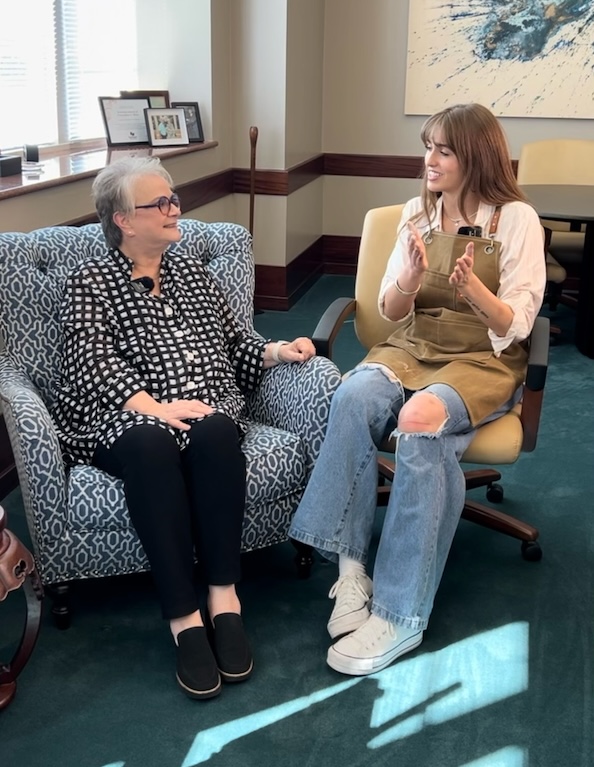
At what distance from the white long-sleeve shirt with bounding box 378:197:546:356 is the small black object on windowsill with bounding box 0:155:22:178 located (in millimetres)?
1363

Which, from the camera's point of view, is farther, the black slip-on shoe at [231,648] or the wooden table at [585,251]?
the wooden table at [585,251]

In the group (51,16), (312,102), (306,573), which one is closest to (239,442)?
(306,573)

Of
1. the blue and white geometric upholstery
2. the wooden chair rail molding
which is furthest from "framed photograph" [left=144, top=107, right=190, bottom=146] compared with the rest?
the blue and white geometric upholstery

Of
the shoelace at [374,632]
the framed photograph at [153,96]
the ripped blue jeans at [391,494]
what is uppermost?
the framed photograph at [153,96]

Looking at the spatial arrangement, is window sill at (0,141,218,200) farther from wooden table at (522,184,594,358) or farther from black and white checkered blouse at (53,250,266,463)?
wooden table at (522,184,594,358)

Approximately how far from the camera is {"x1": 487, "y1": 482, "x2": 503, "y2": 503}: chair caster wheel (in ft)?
9.05

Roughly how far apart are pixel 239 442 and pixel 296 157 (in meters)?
3.00

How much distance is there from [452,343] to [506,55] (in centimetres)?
325

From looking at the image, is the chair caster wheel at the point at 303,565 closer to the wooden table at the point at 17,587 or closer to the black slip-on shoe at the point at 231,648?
the black slip-on shoe at the point at 231,648

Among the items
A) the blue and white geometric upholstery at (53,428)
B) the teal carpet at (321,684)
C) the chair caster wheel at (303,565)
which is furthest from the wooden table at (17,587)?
the chair caster wheel at (303,565)

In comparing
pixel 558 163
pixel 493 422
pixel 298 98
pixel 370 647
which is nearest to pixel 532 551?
pixel 493 422

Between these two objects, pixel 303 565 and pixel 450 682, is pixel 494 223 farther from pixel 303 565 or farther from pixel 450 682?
pixel 450 682

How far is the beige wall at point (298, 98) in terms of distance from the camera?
4316 mm

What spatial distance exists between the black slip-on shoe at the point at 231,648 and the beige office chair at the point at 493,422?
54 cm
